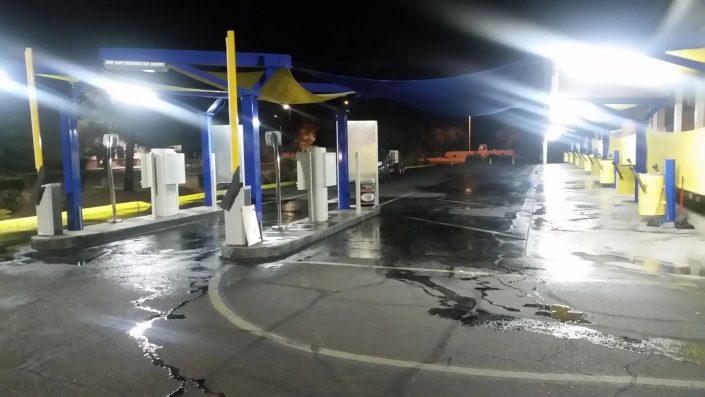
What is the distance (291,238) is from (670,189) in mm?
8296

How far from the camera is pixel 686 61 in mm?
9930

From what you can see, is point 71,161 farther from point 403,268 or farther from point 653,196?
point 653,196

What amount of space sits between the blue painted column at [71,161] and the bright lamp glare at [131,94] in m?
1.12

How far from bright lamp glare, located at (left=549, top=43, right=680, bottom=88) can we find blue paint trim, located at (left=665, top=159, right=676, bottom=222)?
2379mm

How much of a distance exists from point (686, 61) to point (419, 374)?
9008 mm

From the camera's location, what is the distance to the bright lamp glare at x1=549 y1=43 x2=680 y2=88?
9.48 metres

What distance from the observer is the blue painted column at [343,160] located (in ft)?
49.6

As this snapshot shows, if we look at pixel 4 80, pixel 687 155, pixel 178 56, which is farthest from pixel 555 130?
pixel 4 80

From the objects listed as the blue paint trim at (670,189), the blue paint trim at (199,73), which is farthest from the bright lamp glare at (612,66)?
the blue paint trim at (199,73)

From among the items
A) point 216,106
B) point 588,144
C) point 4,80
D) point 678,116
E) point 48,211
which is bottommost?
point 48,211

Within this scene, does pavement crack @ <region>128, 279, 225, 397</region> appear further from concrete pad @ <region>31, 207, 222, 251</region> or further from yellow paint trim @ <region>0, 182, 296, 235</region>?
yellow paint trim @ <region>0, 182, 296, 235</region>

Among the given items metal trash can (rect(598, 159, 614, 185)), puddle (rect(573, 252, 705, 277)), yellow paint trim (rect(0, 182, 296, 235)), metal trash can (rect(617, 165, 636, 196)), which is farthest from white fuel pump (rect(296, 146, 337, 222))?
metal trash can (rect(598, 159, 614, 185))

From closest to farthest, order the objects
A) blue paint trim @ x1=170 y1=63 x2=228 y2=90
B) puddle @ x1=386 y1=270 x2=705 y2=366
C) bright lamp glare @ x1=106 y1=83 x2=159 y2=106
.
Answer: puddle @ x1=386 y1=270 x2=705 y2=366, blue paint trim @ x1=170 y1=63 x2=228 y2=90, bright lamp glare @ x1=106 y1=83 x2=159 y2=106

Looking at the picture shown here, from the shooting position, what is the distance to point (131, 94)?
44.0 ft
